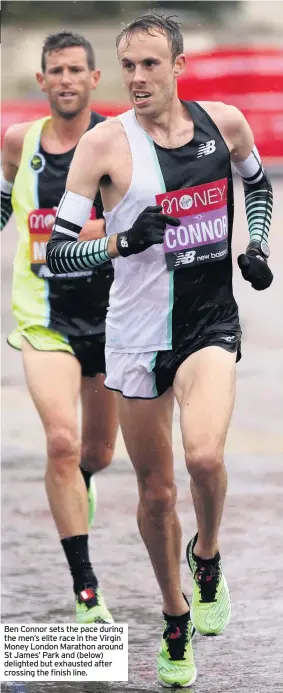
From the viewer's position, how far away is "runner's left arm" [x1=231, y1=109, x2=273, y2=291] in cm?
516

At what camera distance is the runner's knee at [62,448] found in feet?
20.0

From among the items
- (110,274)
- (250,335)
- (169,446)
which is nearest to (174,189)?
(169,446)

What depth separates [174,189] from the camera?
5.07 meters

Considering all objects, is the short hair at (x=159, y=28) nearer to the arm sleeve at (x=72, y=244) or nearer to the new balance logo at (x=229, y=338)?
the arm sleeve at (x=72, y=244)

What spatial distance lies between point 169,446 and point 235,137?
1.01m

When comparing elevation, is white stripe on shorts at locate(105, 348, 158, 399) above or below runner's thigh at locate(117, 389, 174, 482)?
above

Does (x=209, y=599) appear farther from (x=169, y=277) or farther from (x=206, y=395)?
(x=169, y=277)

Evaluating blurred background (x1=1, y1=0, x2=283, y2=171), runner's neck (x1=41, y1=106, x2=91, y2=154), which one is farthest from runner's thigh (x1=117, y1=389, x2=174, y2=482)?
blurred background (x1=1, y1=0, x2=283, y2=171)

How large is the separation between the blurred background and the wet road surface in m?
2.25

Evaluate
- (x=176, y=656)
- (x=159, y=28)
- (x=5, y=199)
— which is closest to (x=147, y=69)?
(x=159, y=28)

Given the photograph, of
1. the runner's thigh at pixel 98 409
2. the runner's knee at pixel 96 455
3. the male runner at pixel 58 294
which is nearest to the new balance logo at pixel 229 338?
the male runner at pixel 58 294

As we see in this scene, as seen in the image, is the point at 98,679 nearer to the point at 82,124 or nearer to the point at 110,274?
the point at 110,274
